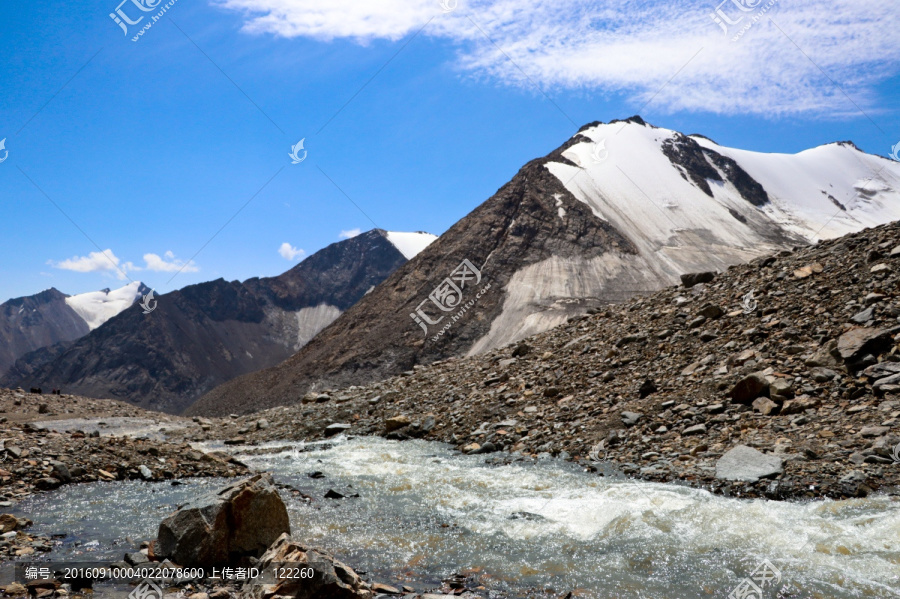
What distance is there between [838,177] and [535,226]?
6630cm

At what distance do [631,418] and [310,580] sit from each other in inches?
345

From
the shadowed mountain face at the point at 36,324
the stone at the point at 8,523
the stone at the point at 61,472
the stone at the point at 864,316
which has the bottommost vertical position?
the stone at the point at 864,316

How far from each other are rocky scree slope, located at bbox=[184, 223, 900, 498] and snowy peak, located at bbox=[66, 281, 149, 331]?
556ft

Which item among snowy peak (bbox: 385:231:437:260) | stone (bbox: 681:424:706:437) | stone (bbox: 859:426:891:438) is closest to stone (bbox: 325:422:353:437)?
stone (bbox: 681:424:706:437)

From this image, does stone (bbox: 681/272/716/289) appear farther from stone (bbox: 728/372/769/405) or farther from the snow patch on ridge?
the snow patch on ridge

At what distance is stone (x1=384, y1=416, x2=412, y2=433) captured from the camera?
16562 millimetres

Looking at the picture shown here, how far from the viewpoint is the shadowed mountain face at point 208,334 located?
311 ft

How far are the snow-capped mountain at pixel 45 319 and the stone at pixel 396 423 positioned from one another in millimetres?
147395

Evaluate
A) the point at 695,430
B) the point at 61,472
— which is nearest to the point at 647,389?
the point at 695,430

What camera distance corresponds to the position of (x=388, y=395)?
63.8 ft

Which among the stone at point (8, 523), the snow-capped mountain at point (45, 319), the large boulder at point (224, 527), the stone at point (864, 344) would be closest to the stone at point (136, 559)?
the large boulder at point (224, 527)

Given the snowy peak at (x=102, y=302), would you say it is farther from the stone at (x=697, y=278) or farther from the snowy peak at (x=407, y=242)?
the stone at (x=697, y=278)

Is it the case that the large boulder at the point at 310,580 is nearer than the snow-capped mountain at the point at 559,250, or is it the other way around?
the large boulder at the point at 310,580

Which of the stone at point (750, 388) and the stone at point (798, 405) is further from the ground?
the stone at point (750, 388)
